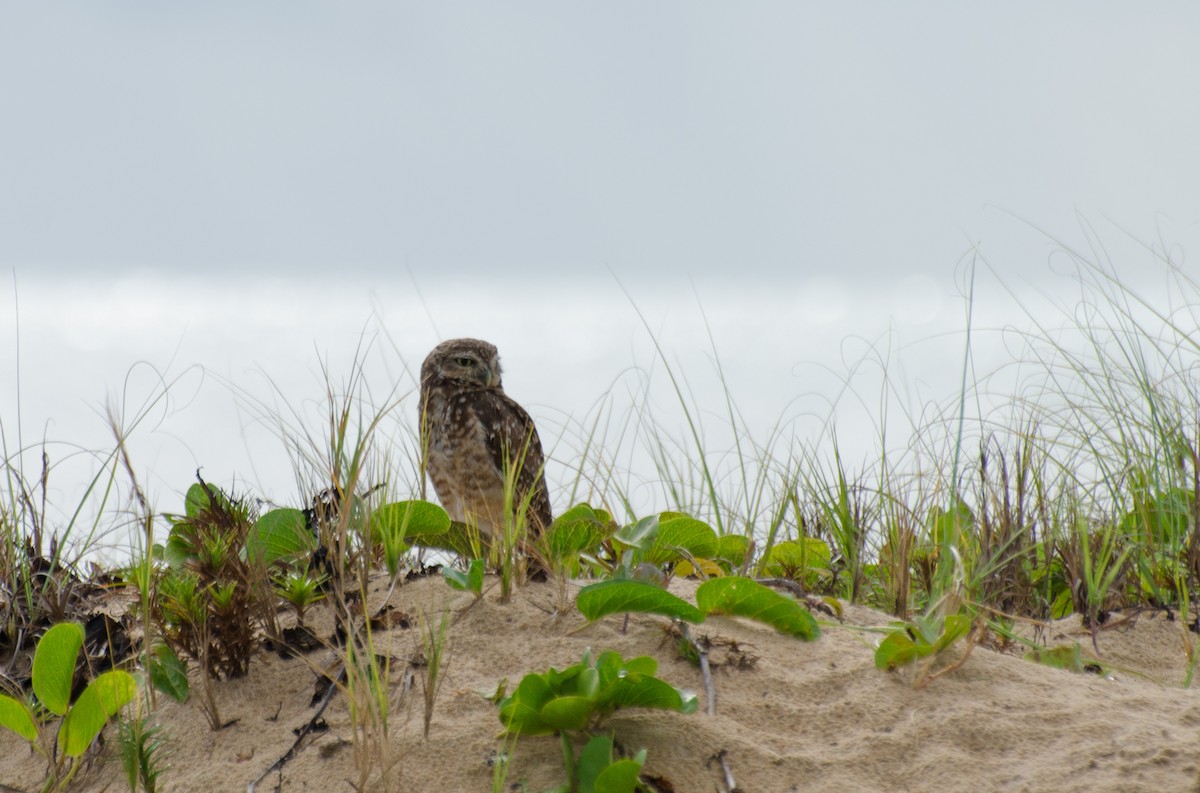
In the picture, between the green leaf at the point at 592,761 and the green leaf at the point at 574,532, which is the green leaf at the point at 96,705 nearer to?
the green leaf at the point at 592,761

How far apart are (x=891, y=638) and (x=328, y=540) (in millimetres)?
1481

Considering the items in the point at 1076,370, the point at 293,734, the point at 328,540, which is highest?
the point at 1076,370

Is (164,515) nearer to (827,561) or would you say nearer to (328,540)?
(328,540)

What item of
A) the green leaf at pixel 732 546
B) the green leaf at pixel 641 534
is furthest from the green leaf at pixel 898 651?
the green leaf at pixel 732 546

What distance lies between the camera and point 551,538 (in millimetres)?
3752

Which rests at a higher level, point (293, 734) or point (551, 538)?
point (551, 538)

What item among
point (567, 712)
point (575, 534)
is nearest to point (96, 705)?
point (567, 712)

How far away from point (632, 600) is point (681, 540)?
2.98 feet

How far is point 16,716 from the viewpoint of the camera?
2920mm

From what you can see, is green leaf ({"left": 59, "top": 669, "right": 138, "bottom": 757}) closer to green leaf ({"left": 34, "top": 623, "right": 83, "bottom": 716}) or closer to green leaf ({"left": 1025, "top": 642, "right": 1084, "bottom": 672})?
green leaf ({"left": 34, "top": 623, "right": 83, "bottom": 716})

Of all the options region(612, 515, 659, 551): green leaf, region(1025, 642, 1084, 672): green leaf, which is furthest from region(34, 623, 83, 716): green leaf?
region(1025, 642, 1084, 672): green leaf

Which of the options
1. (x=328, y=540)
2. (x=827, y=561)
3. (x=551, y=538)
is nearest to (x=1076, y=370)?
(x=827, y=561)

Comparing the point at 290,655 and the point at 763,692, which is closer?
the point at 763,692

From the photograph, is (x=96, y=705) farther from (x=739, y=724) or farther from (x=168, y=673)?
(x=739, y=724)
